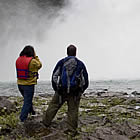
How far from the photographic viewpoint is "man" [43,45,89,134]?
639 cm

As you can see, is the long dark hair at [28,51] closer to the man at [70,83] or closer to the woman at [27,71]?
the woman at [27,71]

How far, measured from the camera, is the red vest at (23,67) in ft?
23.1

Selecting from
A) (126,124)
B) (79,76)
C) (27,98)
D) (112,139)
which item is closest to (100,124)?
(126,124)

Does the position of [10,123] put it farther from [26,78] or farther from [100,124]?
[100,124]

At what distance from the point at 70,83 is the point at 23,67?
1800mm

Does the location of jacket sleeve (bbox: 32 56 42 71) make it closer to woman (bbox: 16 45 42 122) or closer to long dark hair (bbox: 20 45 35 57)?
woman (bbox: 16 45 42 122)

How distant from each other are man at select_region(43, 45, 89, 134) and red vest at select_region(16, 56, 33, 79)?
1.05m

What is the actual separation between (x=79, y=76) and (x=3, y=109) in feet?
15.3

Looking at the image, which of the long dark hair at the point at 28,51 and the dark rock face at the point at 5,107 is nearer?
the long dark hair at the point at 28,51

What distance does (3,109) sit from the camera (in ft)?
30.9

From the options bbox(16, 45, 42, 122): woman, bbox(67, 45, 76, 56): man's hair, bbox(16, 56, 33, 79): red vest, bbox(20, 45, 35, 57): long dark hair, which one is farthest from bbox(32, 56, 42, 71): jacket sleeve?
bbox(67, 45, 76, 56): man's hair

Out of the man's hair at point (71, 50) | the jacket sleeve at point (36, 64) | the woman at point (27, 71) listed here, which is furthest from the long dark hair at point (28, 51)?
the man's hair at point (71, 50)

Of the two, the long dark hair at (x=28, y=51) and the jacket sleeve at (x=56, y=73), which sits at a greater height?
the long dark hair at (x=28, y=51)

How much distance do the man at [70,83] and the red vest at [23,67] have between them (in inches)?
41.2
